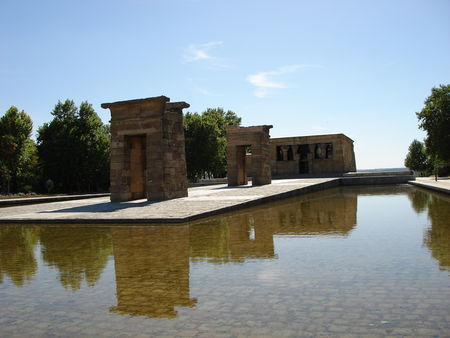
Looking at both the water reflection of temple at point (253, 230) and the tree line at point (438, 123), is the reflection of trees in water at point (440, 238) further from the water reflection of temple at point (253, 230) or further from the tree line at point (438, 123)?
the tree line at point (438, 123)

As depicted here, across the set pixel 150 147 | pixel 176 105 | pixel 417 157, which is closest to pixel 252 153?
pixel 176 105

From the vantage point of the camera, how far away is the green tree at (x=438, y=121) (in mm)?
36000

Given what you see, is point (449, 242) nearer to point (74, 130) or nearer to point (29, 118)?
point (74, 130)

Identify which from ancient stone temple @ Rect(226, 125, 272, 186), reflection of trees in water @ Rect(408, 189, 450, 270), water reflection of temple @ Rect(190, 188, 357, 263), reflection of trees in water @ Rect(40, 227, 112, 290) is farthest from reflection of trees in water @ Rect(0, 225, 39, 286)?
ancient stone temple @ Rect(226, 125, 272, 186)

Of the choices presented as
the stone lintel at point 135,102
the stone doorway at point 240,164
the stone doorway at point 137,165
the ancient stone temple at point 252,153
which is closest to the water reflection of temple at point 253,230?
the stone lintel at point 135,102

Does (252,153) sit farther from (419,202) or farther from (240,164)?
(419,202)

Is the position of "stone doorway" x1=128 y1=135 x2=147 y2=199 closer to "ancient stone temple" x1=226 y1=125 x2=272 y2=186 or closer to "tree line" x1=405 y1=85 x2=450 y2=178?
"ancient stone temple" x1=226 y1=125 x2=272 y2=186

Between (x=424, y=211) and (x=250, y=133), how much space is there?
16.4 m

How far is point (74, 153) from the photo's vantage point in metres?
38.2

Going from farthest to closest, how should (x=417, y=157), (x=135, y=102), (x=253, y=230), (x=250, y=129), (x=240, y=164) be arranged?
1. (x=417, y=157)
2. (x=240, y=164)
3. (x=250, y=129)
4. (x=135, y=102)
5. (x=253, y=230)

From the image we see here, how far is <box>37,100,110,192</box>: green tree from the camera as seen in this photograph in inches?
1508

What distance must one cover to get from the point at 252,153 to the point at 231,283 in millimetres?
22506

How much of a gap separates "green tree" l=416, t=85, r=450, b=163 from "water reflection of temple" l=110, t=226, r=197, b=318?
34131 mm

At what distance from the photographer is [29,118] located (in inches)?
1969
